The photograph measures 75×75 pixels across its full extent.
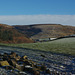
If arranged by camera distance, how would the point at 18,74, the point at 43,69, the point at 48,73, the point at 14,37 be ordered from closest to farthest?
the point at 18,74
the point at 48,73
the point at 43,69
the point at 14,37

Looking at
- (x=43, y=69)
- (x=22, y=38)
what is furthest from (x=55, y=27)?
(x=43, y=69)

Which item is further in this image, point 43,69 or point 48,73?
point 43,69

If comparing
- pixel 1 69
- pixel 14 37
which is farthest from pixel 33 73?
pixel 14 37

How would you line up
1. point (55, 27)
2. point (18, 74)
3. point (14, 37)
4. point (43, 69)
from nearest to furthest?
point (18, 74) < point (43, 69) < point (14, 37) < point (55, 27)

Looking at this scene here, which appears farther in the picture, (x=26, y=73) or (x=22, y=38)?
(x=22, y=38)

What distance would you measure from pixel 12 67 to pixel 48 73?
7.22ft

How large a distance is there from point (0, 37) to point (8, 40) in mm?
2170

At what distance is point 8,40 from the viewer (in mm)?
40438

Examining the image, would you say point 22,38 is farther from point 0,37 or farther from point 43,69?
point 43,69

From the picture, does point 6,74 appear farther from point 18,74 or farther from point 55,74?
point 55,74

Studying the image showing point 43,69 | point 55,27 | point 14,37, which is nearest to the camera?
point 43,69

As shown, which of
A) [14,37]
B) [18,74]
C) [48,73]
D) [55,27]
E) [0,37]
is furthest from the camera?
[55,27]

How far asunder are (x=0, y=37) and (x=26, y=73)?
32.7 metres

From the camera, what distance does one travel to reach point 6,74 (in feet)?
27.9
